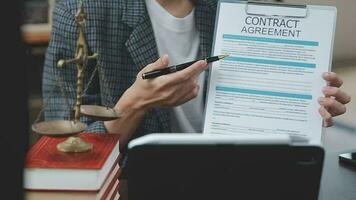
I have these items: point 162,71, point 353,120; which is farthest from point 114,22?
point 353,120

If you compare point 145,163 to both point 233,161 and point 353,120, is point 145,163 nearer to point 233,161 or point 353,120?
point 233,161

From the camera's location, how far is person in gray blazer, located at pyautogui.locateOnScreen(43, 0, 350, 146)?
113 cm

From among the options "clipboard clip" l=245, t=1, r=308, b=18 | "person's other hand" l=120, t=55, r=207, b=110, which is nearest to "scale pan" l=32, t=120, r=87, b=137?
"person's other hand" l=120, t=55, r=207, b=110

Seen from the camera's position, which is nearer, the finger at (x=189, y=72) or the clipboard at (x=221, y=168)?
the clipboard at (x=221, y=168)

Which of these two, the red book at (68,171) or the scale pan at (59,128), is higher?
the scale pan at (59,128)

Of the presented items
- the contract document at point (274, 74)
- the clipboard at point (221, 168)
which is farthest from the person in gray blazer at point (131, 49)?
the clipboard at point (221, 168)

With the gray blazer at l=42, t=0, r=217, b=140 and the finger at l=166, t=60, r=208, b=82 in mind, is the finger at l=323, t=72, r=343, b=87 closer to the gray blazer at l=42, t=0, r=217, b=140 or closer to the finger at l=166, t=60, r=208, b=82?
the finger at l=166, t=60, r=208, b=82

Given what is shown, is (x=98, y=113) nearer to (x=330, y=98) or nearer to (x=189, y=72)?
(x=189, y=72)

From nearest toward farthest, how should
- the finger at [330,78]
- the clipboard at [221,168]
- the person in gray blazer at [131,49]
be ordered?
1. the clipboard at [221,168]
2. the finger at [330,78]
3. the person in gray blazer at [131,49]

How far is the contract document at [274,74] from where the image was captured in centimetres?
92

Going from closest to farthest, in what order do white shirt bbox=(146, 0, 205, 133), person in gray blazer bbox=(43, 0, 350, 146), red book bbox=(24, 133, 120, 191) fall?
red book bbox=(24, 133, 120, 191), person in gray blazer bbox=(43, 0, 350, 146), white shirt bbox=(146, 0, 205, 133)

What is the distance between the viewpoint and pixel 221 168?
1.75 ft

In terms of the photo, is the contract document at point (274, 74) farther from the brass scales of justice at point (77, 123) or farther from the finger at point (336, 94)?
the brass scales of justice at point (77, 123)

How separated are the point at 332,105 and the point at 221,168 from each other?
48 centimetres
